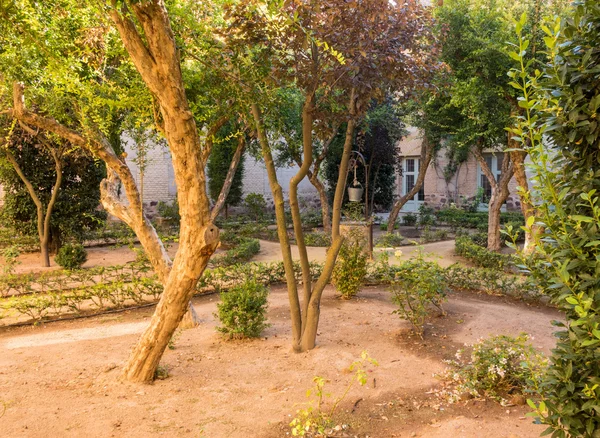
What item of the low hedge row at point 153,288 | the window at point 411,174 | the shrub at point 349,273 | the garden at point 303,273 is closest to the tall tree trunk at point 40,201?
the garden at point 303,273

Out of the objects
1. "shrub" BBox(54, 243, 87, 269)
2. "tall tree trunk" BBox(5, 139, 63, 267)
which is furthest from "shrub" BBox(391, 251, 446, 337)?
"tall tree trunk" BBox(5, 139, 63, 267)

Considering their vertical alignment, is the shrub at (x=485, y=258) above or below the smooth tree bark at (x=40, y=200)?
below

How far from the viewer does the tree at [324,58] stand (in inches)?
181

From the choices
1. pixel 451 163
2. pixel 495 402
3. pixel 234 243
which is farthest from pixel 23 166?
pixel 451 163

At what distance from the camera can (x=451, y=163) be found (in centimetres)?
2077

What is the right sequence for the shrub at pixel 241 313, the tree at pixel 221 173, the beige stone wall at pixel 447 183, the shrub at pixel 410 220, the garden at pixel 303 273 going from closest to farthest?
the garden at pixel 303 273, the shrub at pixel 241 313, the shrub at pixel 410 220, the tree at pixel 221 173, the beige stone wall at pixel 447 183

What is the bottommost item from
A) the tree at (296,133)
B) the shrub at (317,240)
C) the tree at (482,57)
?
the shrub at (317,240)

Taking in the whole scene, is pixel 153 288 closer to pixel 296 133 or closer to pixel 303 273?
pixel 303 273

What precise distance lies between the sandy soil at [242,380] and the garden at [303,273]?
0.02m

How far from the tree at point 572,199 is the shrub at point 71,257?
975cm

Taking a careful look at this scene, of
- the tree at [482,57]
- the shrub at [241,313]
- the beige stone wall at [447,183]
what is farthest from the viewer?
the beige stone wall at [447,183]

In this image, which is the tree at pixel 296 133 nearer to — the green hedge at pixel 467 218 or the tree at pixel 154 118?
the tree at pixel 154 118

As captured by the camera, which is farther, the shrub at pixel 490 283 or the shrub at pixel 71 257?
the shrub at pixel 71 257

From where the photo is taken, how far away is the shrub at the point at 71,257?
10.1 meters
